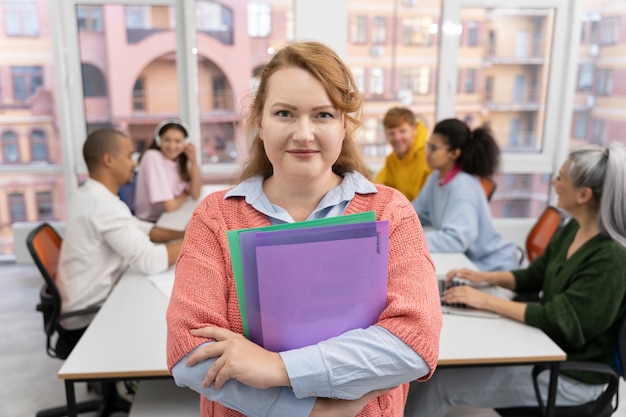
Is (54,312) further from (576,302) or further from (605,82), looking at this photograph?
(605,82)

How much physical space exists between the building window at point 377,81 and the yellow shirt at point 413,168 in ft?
4.41

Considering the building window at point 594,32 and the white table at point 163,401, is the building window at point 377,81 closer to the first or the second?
the building window at point 594,32

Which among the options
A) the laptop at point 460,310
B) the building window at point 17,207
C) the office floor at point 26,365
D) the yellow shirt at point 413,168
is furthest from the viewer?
the building window at point 17,207

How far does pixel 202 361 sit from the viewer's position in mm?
899

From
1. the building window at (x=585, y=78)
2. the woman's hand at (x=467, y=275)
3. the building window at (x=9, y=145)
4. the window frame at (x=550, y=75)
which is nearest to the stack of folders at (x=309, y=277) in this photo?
the woman's hand at (x=467, y=275)

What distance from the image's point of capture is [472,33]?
4578 mm

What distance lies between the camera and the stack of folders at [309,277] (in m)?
0.85

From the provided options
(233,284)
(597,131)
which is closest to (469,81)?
(597,131)

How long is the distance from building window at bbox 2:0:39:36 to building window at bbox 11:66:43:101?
0.28 metres

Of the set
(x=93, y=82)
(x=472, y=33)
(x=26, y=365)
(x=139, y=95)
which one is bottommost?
(x=26, y=365)

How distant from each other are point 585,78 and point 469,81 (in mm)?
1155

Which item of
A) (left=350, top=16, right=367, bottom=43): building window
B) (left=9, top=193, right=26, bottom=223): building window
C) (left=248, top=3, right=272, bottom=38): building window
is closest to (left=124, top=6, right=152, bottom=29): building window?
(left=248, top=3, right=272, bottom=38): building window

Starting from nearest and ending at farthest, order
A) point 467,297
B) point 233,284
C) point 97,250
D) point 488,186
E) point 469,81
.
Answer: point 233,284
point 467,297
point 97,250
point 488,186
point 469,81

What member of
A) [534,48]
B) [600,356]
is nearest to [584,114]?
[534,48]
